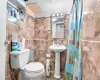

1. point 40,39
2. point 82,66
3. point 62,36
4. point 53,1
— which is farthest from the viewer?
point 40,39

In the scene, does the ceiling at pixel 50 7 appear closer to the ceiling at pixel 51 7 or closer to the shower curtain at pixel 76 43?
the ceiling at pixel 51 7

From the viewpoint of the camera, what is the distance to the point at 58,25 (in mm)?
2885

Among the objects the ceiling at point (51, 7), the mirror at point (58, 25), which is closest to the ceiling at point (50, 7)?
the ceiling at point (51, 7)

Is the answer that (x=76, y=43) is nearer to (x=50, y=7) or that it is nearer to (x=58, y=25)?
(x=58, y=25)

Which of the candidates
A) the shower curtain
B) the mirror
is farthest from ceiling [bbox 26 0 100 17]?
the shower curtain

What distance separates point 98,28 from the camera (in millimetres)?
480

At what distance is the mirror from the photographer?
2.85 metres

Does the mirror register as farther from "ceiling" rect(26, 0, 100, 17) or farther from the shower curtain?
the shower curtain

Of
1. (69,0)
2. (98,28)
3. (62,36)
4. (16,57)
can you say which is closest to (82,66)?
(98,28)

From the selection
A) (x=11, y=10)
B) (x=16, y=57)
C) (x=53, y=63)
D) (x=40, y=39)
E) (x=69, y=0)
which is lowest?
(x=53, y=63)

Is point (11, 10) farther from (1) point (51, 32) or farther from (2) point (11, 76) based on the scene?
(1) point (51, 32)

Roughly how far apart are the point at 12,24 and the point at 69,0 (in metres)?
1.66

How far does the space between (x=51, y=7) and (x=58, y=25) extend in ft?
1.84

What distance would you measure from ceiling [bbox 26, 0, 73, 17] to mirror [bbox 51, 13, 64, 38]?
168 millimetres
